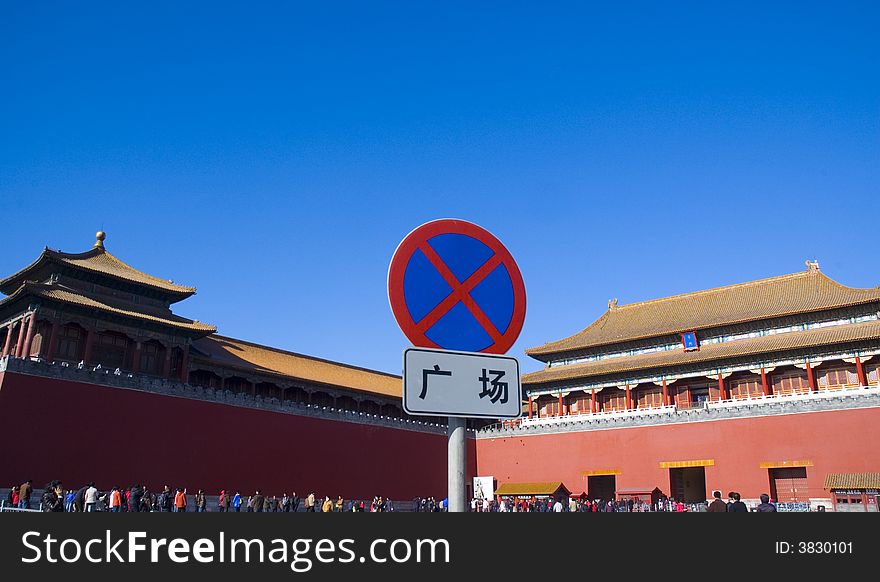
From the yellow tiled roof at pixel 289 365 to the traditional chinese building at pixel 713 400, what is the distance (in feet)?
24.6

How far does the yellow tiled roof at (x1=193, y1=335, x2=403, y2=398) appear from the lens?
32.2m

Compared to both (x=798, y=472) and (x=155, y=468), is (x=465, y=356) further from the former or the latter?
(x=798, y=472)

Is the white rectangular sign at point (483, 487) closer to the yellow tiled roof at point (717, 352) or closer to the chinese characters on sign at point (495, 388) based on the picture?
the yellow tiled roof at point (717, 352)

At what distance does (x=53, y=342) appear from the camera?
2456 centimetres

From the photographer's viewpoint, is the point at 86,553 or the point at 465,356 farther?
the point at 465,356

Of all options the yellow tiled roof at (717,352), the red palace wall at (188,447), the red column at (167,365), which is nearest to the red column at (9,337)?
the red palace wall at (188,447)

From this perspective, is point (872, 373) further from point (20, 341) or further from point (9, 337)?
point (9, 337)

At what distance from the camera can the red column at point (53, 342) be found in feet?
79.2

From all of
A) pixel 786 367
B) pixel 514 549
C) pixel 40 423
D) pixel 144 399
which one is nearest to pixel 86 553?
pixel 514 549

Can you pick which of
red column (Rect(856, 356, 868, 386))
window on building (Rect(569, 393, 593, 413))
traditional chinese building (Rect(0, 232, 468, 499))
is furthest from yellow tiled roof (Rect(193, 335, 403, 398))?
red column (Rect(856, 356, 868, 386))

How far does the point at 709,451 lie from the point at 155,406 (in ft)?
77.5

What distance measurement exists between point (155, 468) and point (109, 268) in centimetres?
943

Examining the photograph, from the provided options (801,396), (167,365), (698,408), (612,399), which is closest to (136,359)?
(167,365)

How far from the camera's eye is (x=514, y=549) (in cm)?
288
